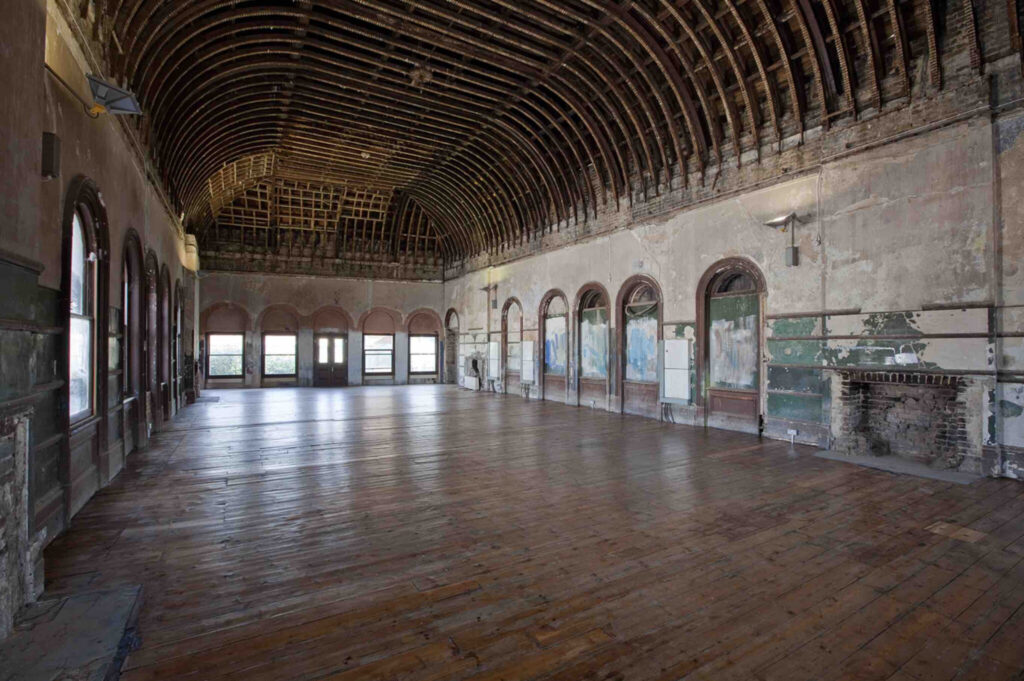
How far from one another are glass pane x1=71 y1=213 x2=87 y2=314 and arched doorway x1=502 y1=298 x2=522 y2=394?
42.7 ft

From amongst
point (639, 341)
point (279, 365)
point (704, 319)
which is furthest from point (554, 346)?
point (279, 365)

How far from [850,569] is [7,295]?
6.03 meters

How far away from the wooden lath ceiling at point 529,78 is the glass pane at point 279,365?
749 cm

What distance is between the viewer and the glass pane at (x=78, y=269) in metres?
5.29

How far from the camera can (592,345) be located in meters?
14.2

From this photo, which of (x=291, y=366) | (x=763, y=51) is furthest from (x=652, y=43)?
(x=291, y=366)

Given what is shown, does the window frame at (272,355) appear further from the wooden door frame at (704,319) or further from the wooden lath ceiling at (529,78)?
the wooden door frame at (704,319)

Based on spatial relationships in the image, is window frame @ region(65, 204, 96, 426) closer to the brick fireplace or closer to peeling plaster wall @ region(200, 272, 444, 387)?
the brick fireplace

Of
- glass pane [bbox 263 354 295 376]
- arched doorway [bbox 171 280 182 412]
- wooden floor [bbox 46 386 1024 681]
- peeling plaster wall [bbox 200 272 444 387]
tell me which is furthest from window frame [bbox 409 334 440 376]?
wooden floor [bbox 46 386 1024 681]

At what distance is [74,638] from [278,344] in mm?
19406

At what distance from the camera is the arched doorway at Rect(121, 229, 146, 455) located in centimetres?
747

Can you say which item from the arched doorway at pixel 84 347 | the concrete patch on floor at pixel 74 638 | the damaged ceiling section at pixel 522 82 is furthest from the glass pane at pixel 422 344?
the concrete patch on floor at pixel 74 638

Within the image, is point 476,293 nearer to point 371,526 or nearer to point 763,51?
point 763,51

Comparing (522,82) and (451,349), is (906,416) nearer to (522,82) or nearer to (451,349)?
(522,82)
